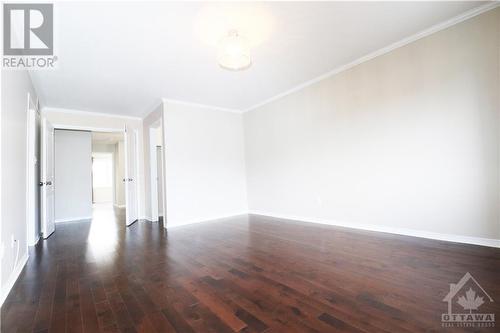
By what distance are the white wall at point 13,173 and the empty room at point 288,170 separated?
38mm

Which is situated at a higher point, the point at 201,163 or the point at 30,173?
the point at 201,163

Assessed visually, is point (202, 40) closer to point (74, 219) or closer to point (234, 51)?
point (234, 51)

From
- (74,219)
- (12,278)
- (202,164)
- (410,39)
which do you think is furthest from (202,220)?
(410,39)

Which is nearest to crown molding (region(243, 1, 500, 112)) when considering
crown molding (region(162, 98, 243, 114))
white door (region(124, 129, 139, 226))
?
crown molding (region(162, 98, 243, 114))

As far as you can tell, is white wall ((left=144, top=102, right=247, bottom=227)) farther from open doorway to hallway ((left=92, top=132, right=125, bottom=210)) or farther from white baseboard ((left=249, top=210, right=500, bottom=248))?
open doorway to hallway ((left=92, top=132, right=125, bottom=210))

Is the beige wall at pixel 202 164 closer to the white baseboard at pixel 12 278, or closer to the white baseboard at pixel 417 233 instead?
the white baseboard at pixel 417 233

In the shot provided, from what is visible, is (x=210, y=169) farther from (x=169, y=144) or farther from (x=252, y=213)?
(x=252, y=213)

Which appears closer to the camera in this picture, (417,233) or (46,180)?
(417,233)

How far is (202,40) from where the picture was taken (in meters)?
2.70

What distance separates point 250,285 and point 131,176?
4.27m

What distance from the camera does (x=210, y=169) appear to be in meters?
5.19

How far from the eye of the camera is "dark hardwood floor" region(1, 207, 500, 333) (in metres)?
1.47

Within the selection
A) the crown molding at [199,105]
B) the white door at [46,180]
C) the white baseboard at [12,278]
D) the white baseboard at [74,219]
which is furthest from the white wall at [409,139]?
the white baseboard at [74,219]

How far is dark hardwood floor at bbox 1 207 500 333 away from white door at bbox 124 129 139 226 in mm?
1600
